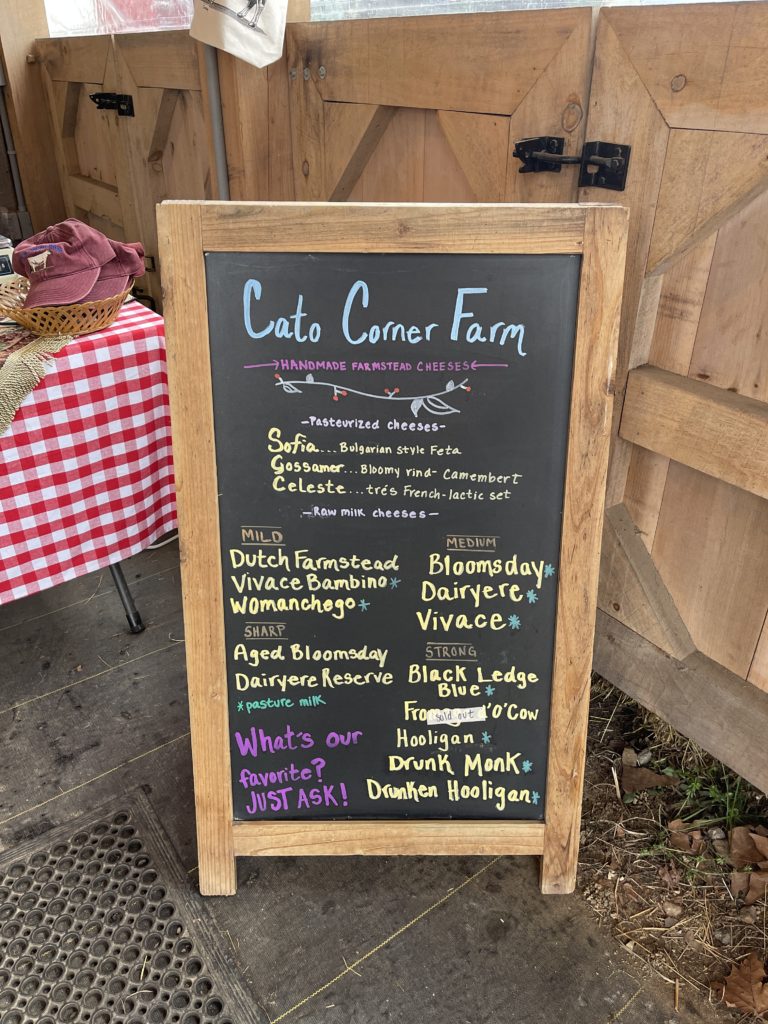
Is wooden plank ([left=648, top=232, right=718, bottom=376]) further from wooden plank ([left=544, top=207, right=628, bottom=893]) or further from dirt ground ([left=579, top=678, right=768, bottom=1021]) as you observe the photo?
dirt ground ([left=579, top=678, right=768, bottom=1021])

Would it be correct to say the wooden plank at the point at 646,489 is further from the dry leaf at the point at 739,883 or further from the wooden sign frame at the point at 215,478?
the dry leaf at the point at 739,883

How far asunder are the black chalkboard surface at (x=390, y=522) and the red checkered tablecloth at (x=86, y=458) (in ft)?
2.48

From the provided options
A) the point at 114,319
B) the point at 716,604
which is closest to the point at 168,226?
the point at 114,319

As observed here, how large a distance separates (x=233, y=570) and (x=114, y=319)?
1.02 meters

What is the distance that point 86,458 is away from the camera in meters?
2.18


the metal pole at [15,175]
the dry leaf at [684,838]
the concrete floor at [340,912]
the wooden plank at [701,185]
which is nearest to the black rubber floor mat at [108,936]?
the concrete floor at [340,912]

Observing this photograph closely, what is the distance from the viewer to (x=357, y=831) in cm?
179

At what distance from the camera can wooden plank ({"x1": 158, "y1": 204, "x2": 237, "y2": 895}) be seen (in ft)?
4.69

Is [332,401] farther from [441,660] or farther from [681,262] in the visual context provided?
[681,262]

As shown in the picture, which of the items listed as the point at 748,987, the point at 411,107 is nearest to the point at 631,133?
the point at 411,107

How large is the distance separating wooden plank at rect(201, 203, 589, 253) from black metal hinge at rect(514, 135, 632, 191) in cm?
50

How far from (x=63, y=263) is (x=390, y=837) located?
1.71 m

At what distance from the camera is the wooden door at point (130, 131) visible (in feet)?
10.6

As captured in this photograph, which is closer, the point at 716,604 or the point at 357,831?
the point at 357,831
